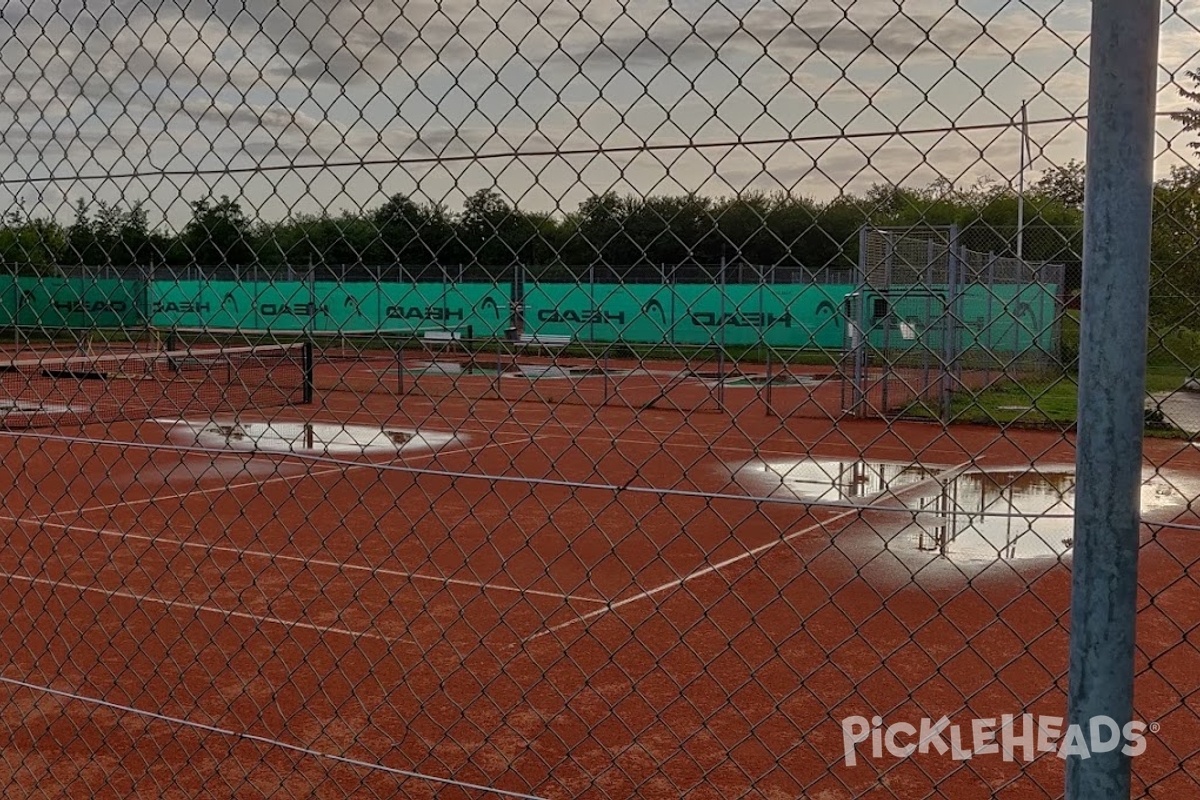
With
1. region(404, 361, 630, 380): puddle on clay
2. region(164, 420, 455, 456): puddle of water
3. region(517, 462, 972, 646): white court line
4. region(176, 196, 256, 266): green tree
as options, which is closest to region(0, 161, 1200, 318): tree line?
region(176, 196, 256, 266): green tree

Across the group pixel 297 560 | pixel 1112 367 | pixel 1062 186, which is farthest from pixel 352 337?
pixel 1112 367

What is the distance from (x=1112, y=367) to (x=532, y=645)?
4.43m

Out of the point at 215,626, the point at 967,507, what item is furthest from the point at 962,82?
the point at 967,507

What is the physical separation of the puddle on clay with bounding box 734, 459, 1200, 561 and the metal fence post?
564cm

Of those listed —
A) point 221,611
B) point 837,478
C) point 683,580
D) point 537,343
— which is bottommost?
point 837,478

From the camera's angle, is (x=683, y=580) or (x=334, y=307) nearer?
(x=683, y=580)

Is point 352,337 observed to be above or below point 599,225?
below

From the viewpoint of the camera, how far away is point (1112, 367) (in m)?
1.61

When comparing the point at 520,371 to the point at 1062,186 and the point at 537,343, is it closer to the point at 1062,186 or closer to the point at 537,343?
the point at 1062,186

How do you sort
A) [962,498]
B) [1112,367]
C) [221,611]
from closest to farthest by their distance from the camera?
[1112,367]
[221,611]
[962,498]

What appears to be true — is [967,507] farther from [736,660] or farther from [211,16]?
[211,16]

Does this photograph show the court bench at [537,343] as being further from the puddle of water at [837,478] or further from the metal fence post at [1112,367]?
the puddle of water at [837,478]

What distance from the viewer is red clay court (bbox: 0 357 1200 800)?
13.8 ft

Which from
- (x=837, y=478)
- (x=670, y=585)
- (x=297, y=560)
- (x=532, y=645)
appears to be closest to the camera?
(x=532, y=645)
